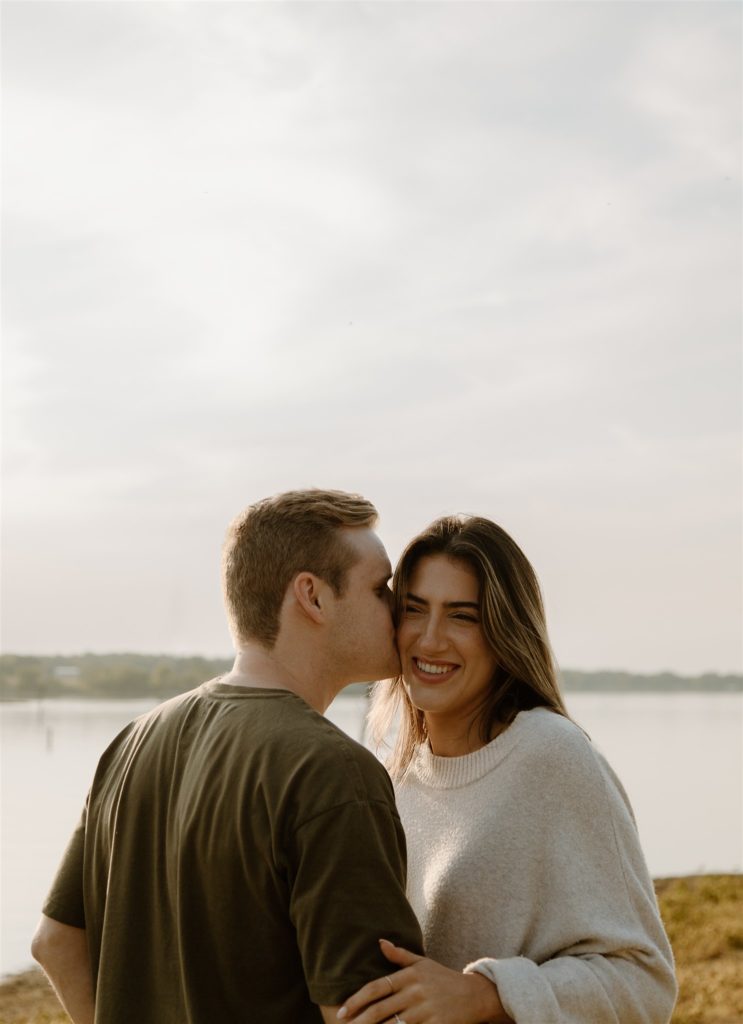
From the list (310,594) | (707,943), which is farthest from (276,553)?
(707,943)

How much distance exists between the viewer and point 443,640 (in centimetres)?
316

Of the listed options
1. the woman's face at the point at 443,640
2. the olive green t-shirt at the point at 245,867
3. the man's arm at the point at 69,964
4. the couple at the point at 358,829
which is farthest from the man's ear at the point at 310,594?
the man's arm at the point at 69,964

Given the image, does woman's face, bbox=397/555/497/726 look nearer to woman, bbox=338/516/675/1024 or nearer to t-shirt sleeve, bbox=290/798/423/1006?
woman, bbox=338/516/675/1024

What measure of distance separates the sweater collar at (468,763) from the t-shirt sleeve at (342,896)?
0.91 meters

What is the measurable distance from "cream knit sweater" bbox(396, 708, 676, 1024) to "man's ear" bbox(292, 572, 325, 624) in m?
0.71

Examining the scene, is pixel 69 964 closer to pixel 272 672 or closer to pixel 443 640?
pixel 272 672

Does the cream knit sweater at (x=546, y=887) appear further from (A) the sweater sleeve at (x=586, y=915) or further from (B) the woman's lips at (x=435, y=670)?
(B) the woman's lips at (x=435, y=670)

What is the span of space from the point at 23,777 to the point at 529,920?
22.9 metres

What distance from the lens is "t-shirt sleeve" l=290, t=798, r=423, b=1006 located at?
214cm

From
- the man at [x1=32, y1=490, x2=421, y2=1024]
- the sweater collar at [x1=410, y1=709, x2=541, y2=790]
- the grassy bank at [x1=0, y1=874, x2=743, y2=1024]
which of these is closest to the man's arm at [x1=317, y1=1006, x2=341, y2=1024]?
the man at [x1=32, y1=490, x2=421, y2=1024]

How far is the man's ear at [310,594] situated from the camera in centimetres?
257

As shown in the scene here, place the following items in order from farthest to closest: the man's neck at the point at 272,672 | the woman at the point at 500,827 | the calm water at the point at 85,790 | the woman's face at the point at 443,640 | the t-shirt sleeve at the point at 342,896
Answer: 1. the calm water at the point at 85,790
2. the woman's face at the point at 443,640
3. the woman at the point at 500,827
4. the man's neck at the point at 272,672
5. the t-shirt sleeve at the point at 342,896

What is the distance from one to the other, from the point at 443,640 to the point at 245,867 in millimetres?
Result: 1065

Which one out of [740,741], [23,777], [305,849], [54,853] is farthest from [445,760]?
[740,741]
